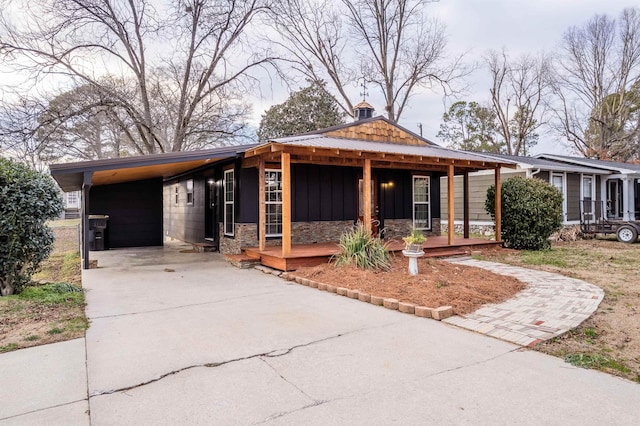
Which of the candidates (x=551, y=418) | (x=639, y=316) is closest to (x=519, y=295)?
(x=639, y=316)

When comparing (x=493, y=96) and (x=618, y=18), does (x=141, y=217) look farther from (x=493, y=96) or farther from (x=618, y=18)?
(x=618, y=18)

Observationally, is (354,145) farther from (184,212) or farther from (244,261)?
(184,212)

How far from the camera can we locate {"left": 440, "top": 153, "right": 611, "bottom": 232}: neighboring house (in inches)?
568

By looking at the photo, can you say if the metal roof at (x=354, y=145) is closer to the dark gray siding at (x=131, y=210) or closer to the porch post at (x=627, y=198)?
the dark gray siding at (x=131, y=210)

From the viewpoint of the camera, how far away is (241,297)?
568cm

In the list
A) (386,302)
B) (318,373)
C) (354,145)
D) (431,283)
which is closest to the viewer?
(318,373)

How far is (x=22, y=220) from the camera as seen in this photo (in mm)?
5395

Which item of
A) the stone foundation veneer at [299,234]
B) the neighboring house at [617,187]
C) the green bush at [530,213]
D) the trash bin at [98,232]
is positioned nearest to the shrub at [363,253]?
the stone foundation veneer at [299,234]

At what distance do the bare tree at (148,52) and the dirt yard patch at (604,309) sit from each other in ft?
47.1

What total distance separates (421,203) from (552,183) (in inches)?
239

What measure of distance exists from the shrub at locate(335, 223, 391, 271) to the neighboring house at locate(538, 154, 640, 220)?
13553mm

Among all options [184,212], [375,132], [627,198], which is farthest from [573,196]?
[184,212]

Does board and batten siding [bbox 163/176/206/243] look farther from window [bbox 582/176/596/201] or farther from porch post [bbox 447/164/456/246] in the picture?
window [bbox 582/176/596/201]

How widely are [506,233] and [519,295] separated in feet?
20.2
